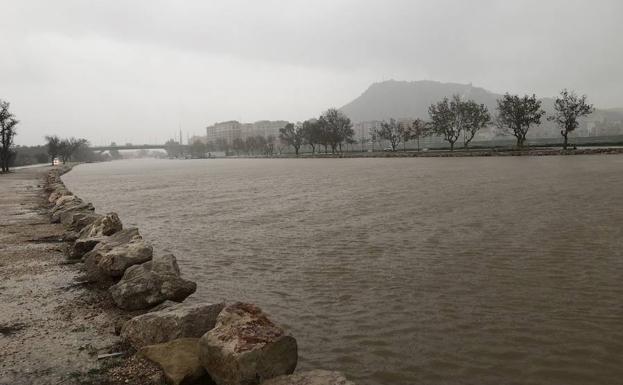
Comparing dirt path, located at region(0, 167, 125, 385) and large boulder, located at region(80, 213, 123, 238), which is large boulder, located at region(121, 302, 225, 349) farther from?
large boulder, located at region(80, 213, 123, 238)

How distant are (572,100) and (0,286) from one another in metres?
98.0

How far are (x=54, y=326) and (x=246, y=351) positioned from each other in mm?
4375

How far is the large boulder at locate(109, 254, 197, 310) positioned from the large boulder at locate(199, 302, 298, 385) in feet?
10.7

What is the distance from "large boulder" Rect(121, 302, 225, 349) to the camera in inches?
277

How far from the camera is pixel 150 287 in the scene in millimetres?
9156

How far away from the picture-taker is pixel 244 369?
5668 millimetres

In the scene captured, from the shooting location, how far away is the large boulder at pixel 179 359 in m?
6.08

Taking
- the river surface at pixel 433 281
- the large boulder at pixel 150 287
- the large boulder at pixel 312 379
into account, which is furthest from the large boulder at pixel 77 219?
the large boulder at pixel 312 379

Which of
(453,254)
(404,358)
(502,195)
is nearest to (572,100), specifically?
(502,195)

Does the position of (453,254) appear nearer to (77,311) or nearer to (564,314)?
(564,314)

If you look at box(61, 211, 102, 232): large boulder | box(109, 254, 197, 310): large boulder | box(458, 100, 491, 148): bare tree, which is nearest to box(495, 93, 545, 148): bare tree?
box(458, 100, 491, 148): bare tree

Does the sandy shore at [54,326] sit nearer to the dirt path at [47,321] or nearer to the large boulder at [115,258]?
the dirt path at [47,321]

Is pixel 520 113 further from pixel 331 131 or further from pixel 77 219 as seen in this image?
pixel 77 219

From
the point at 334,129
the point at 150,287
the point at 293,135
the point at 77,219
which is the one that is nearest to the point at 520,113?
the point at 334,129
